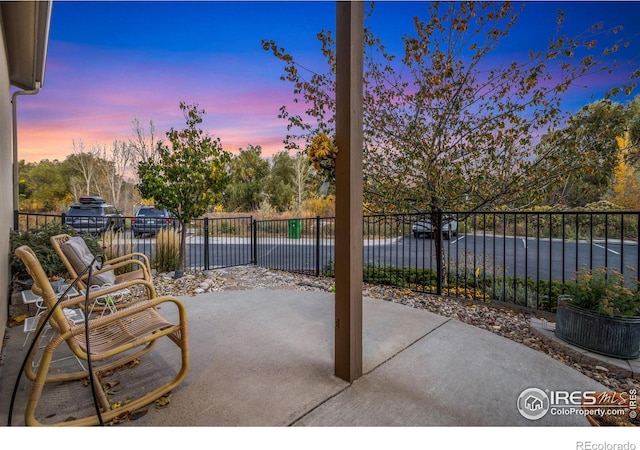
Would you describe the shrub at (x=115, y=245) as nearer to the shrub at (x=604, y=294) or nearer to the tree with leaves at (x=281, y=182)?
the shrub at (x=604, y=294)

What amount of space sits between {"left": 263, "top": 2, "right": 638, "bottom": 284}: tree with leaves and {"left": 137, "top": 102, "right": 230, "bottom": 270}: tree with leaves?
1.26 metres

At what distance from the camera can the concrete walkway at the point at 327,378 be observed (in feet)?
5.00

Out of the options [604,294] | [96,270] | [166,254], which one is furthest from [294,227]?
[604,294]

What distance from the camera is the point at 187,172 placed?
4742 millimetres

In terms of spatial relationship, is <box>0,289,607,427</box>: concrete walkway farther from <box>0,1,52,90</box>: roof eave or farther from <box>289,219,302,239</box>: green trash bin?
<box>289,219,302,239</box>: green trash bin

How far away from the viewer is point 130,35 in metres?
5.11

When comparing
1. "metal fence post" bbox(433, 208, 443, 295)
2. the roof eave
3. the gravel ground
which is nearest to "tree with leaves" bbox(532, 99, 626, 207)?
"metal fence post" bbox(433, 208, 443, 295)

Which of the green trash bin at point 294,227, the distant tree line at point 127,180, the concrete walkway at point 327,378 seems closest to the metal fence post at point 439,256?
the concrete walkway at point 327,378

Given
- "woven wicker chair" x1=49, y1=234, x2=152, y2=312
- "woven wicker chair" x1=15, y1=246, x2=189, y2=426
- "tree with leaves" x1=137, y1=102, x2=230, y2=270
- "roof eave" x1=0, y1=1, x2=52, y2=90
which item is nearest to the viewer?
"woven wicker chair" x1=15, y1=246, x2=189, y2=426

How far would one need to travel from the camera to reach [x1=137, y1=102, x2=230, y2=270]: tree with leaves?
4689 mm

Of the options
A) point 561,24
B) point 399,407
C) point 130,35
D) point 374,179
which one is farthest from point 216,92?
point 399,407
